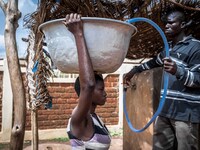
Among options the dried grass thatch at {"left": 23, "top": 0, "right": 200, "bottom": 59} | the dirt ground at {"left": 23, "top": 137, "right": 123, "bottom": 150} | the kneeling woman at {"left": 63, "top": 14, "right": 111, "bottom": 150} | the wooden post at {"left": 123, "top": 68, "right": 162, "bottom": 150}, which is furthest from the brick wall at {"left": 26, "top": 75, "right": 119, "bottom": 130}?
the kneeling woman at {"left": 63, "top": 14, "right": 111, "bottom": 150}

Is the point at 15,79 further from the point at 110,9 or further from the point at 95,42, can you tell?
the point at 95,42

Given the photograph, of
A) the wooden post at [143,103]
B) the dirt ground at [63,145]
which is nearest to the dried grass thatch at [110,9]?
the wooden post at [143,103]

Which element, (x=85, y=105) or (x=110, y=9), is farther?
(x=110, y=9)

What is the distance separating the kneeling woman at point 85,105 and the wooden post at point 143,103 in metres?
1.55

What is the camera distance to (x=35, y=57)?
2707 millimetres

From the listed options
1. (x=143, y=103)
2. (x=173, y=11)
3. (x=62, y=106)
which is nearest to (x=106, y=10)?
(x=173, y=11)

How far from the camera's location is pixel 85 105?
4.06 ft

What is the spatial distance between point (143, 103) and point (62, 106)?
2.88m

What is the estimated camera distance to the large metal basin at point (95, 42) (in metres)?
1.19

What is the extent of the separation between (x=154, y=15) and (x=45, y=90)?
1288mm

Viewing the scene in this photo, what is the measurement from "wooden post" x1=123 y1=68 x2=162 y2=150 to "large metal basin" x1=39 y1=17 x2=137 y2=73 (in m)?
1.64

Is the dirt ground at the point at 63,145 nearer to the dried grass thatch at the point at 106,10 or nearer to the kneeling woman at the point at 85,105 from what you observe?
the dried grass thatch at the point at 106,10

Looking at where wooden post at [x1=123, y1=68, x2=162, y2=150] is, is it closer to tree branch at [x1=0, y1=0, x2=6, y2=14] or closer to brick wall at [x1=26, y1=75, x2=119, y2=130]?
tree branch at [x1=0, y1=0, x2=6, y2=14]

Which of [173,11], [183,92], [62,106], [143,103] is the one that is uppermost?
[173,11]
